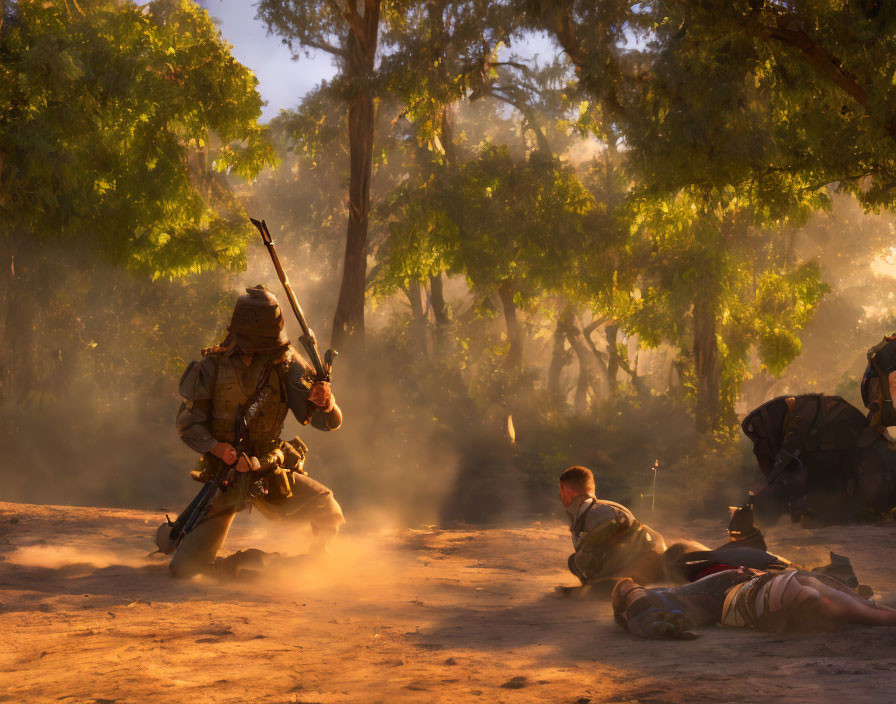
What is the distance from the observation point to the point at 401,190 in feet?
62.4

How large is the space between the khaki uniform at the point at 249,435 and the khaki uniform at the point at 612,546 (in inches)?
88.4

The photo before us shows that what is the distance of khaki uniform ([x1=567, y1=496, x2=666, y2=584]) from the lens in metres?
5.62

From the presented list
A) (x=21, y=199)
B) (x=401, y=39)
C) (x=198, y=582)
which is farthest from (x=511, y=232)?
(x=198, y=582)

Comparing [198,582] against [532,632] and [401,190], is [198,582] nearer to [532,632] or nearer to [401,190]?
[532,632]

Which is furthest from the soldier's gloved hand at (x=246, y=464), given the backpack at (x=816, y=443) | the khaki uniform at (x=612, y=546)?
the backpack at (x=816, y=443)

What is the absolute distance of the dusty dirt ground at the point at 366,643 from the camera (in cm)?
339

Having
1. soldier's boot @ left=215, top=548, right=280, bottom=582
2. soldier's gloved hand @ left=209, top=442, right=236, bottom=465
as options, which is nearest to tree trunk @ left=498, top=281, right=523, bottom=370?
soldier's boot @ left=215, top=548, right=280, bottom=582

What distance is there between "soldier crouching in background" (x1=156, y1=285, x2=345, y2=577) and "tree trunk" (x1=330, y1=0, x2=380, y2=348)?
920 centimetres

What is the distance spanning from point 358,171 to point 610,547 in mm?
11730

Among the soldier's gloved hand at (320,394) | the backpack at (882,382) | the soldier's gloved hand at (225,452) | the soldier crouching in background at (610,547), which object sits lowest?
the soldier crouching in background at (610,547)

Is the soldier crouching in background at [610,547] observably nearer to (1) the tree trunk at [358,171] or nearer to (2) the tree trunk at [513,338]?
(1) the tree trunk at [358,171]

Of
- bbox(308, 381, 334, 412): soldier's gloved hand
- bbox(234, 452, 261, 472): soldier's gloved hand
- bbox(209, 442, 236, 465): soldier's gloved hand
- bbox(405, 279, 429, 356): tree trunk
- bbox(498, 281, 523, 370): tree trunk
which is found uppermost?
bbox(405, 279, 429, 356): tree trunk

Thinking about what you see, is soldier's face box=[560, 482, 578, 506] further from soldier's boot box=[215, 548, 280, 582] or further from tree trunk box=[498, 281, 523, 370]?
tree trunk box=[498, 281, 523, 370]

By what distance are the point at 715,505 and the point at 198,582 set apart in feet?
32.4
